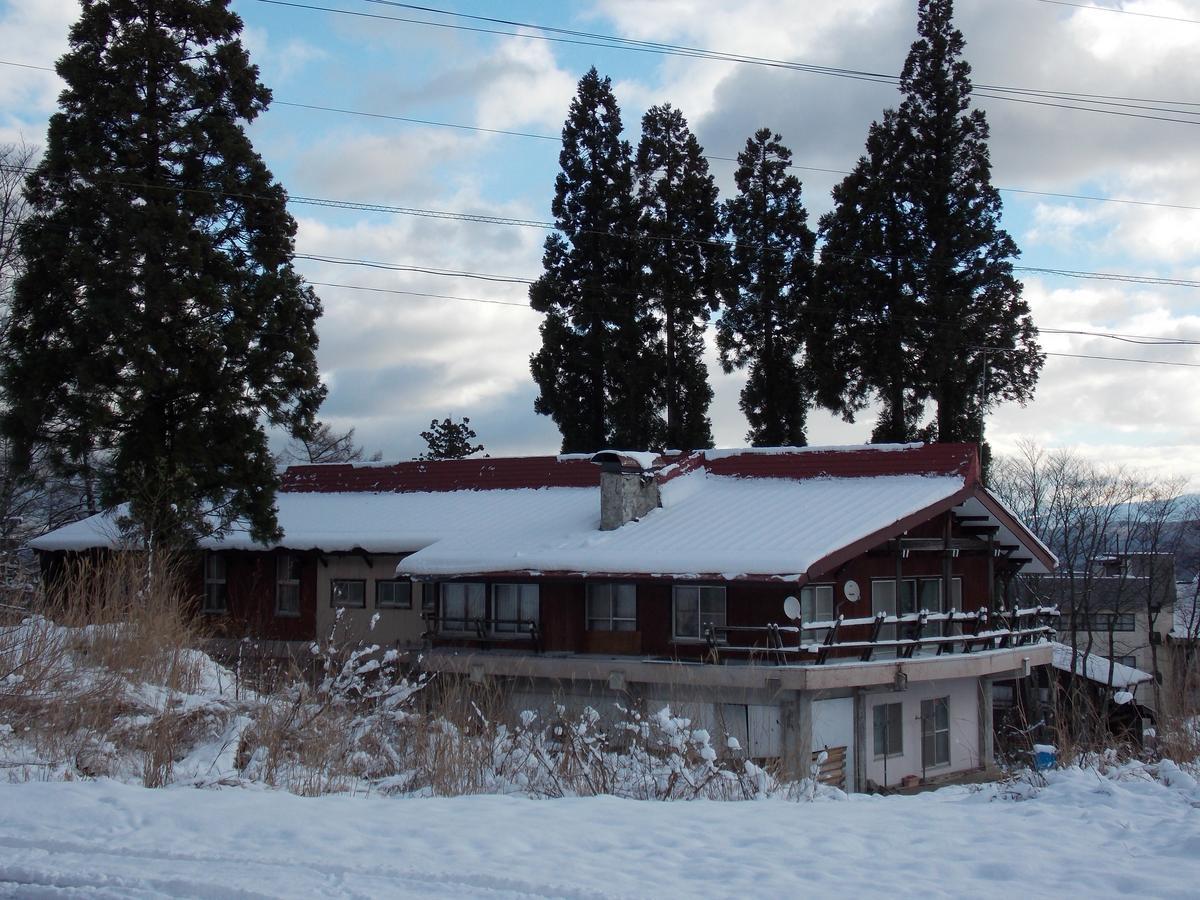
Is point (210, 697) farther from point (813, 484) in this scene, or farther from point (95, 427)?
point (813, 484)

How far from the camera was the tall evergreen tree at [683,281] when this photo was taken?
131ft

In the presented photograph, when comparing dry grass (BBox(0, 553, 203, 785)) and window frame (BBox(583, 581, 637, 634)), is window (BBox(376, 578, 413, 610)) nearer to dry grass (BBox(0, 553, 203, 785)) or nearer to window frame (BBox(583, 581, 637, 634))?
window frame (BBox(583, 581, 637, 634))

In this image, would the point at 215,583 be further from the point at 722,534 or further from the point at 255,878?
the point at 255,878

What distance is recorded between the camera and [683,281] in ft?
131

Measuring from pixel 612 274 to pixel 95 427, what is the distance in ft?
64.1

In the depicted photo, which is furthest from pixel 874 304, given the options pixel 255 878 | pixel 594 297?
pixel 255 878

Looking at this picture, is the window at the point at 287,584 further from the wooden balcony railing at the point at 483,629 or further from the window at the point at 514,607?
the window at the point at 514,607

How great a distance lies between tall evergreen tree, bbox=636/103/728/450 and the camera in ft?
131

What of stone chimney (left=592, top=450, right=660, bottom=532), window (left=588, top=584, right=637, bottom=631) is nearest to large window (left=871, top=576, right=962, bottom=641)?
window (left=588, top=584, right=637, bottom=631)

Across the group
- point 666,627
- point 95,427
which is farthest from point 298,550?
point 666,627

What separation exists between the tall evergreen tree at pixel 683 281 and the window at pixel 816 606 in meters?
16.1

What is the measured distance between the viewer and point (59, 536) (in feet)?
108

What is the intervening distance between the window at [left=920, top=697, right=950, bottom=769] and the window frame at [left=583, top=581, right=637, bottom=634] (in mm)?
6666

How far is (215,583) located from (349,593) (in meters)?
4.42
